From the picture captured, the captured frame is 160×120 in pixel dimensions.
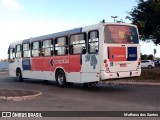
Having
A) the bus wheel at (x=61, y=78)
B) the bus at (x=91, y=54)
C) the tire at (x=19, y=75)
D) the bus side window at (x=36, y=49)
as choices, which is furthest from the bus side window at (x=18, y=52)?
the bus wheel at (x=61, y=78)

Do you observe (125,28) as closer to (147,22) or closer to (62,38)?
(62,38)

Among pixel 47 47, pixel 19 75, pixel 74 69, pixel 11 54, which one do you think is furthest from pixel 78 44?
pixel 11 54

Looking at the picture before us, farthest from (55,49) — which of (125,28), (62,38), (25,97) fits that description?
(25,97)

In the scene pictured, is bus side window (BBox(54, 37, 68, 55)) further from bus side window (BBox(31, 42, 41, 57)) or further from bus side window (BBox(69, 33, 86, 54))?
bus side window (BBox(31, 42, 41, 57))

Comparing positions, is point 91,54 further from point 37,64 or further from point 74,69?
point 37,64

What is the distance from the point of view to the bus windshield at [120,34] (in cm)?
1636

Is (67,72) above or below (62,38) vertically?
below

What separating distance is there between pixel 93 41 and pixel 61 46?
331 centimetres

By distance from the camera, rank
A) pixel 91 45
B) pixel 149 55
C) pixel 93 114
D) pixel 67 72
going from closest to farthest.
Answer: pixel 93 114 < pixel 91 45 < pixel 67 72 < pixel 149 55

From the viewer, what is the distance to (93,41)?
54.5 feet

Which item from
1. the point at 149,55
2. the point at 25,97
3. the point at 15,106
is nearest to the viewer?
the point at 15,106

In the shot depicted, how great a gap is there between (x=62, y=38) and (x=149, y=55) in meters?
76.5

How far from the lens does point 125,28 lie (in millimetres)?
17250

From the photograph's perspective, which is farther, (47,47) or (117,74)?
(47,47)
